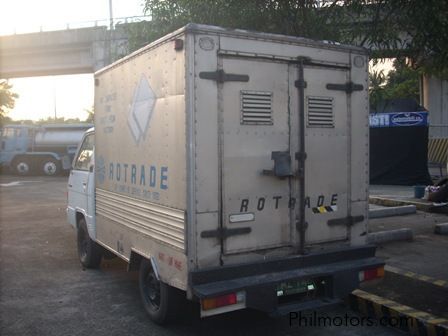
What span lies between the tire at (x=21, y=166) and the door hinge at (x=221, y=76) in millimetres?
25845

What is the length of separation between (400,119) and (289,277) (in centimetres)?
1441

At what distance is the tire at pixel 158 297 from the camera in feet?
15.2

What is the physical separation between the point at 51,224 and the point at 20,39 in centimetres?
2589

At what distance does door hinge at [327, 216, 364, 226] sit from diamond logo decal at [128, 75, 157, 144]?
2.10 metres

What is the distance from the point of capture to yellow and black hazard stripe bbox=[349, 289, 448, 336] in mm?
4449

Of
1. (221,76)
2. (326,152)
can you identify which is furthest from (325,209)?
(221,76)

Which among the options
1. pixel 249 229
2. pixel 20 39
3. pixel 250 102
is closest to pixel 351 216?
pixel 249 229

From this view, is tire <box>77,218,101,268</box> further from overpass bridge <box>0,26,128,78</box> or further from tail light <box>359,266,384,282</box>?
overpass bridge <box>0,26,128,78</box>

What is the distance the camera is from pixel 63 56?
32.9 meters

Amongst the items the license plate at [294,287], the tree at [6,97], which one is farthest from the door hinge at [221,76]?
the tree at [6,97]

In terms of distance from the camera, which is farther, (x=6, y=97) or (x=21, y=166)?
(x=6, y=97)

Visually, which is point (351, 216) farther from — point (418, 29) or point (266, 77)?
point (418, 29)

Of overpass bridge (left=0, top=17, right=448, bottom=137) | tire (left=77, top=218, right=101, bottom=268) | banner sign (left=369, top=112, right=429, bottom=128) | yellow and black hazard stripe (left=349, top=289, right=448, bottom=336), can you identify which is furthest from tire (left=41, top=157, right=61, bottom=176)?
yellow and black hazard stripe (left=349, top=289, right=448, bottom=336)

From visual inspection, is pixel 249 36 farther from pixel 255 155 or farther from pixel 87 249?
pixel 87 249
